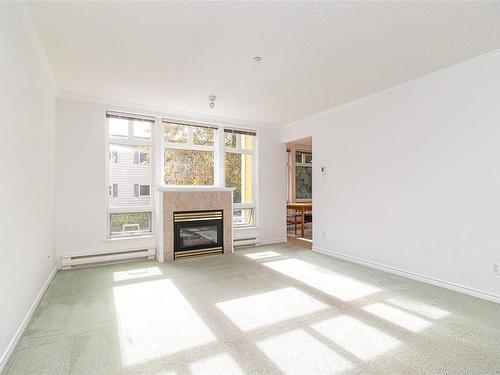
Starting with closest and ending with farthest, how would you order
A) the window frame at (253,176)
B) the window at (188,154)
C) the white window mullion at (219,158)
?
the window at (188,154) → the white window mullion at (219,158) → the window frame at (253,176)

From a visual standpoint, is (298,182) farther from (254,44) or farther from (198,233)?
(254,44)

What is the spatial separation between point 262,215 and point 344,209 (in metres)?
1.84

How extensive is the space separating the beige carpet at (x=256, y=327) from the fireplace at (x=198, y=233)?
1.07 metres

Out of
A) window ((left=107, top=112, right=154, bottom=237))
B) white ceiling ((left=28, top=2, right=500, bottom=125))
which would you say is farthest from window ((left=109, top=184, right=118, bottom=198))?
white ceiling ((left=28, top=2, right=500, bottom=125))

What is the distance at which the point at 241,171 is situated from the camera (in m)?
5.85

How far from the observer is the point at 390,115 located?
394 centimetres

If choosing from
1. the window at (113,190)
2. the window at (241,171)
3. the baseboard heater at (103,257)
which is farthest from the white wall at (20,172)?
the window at (241,171)

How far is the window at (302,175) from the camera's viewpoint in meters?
7.61

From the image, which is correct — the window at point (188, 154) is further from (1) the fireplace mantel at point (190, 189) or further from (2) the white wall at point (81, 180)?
(2) the white wall at point (81, 180)

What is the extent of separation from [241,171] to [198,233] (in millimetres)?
1619

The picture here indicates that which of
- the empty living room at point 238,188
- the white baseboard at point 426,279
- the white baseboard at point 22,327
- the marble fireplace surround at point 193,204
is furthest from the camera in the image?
the marble fireplace surround at point 193,204

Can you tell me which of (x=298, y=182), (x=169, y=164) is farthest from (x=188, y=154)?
(x=298, y=182)

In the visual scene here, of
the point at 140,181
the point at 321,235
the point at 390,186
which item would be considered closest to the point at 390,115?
the point at 390,186

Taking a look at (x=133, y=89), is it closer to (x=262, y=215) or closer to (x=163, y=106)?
(x=163, y=106)
